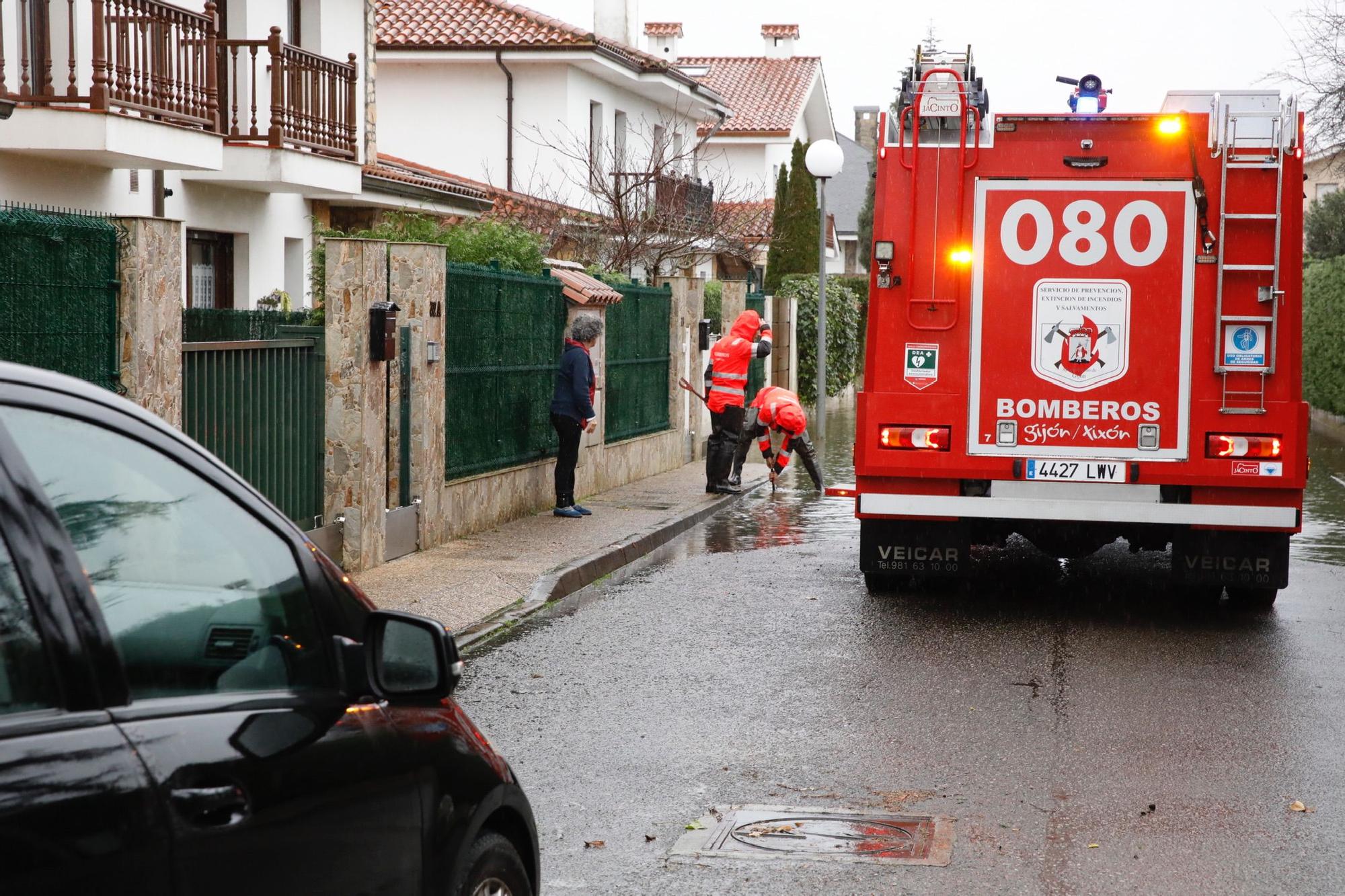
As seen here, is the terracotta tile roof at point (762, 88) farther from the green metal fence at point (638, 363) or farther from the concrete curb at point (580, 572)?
the concrete curb at point (580, 572)

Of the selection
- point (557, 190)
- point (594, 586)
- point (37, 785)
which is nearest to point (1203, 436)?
point (594, 586)

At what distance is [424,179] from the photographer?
25.7m

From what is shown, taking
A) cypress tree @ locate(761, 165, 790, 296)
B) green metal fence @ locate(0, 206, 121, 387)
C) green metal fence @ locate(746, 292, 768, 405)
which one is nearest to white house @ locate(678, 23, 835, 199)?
cypress tree @ locate(761, 165, 790, 296)

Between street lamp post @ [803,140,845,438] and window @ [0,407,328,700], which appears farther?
street lamp post @ [803,140,845,438]

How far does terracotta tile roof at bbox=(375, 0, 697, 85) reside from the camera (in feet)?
105

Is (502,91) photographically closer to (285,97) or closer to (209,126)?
(285,97)

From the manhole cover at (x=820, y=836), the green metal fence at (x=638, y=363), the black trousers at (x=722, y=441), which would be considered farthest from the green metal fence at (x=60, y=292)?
the black trousers at (x=722, y=441)

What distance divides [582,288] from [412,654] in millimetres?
12339

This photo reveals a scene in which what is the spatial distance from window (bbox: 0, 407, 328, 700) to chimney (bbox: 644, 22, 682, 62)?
5261 cm

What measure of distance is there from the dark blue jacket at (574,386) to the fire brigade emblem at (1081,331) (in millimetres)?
5216

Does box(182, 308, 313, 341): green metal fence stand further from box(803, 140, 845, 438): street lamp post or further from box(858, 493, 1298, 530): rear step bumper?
box(803, 140, 845, 438): street lamp post

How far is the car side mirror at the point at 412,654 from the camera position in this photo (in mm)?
3023

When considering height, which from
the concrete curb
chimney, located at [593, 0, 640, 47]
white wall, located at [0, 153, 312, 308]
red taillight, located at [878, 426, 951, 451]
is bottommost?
the concrete curb

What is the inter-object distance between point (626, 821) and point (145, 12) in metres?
14.0
